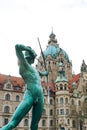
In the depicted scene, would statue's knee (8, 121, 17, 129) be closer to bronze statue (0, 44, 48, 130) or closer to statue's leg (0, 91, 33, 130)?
statue's leg (0, 91, 33, 130)

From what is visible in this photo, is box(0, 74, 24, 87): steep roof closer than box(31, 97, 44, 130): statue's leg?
No

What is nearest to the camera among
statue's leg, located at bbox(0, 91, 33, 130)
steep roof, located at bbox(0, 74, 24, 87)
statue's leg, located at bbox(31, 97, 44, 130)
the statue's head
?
statue's leg, located at bbox(0, 91, 33, 130)

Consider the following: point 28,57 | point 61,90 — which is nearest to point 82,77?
point 61,90

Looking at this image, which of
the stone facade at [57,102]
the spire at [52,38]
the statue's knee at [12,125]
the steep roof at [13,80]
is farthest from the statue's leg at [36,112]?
the spire at [52,38]

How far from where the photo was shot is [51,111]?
62.2 metres

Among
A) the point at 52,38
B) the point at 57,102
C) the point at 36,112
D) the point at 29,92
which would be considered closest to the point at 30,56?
the point at 29,92

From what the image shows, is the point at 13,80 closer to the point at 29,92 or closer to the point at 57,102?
the point at 57,102

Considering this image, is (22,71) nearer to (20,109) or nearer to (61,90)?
(20,109)

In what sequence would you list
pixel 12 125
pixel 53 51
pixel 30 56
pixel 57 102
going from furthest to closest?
pixel 53 51 → pixel 57 102 → pixel 30 56 → pixel 12 125

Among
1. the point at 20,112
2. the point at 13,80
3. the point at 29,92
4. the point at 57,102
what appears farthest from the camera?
the point at 57,102

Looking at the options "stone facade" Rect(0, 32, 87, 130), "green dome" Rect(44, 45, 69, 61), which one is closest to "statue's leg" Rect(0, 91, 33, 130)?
"stone facade" Rect(0, 32, 87, 130)

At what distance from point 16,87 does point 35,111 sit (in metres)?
49.6

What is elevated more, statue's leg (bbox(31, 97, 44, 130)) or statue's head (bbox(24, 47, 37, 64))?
statue's head (bbox(24, 47, 37, 64))

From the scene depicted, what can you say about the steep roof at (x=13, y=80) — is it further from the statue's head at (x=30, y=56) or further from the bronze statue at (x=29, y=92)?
the bronze statue at (x=29, y=92)
